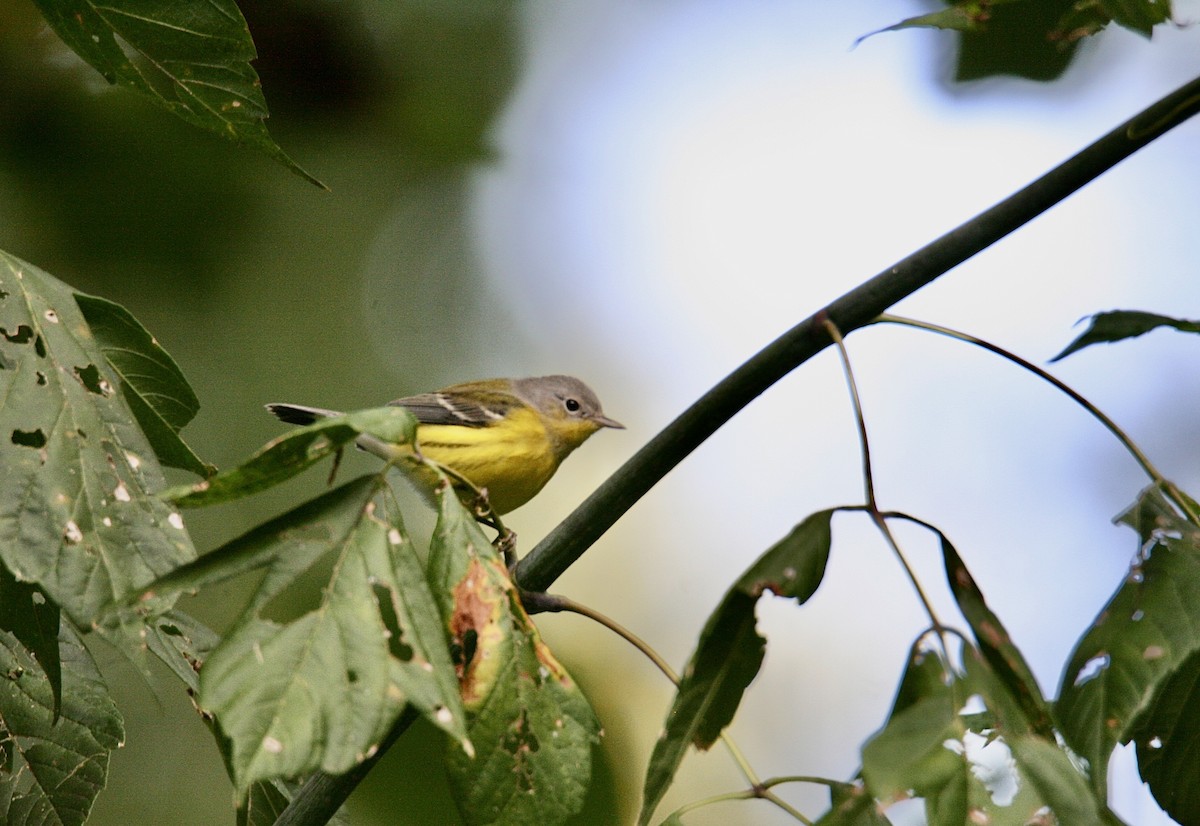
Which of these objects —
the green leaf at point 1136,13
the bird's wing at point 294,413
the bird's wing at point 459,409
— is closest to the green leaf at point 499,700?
the green leaf at point 1136,13

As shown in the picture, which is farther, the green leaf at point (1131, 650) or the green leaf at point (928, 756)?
the green leaf at point (1131, 650)

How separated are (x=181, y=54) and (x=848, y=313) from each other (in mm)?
790

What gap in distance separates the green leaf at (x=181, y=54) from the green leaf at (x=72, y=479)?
31 centimetres

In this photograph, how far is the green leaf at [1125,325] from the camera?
125cm

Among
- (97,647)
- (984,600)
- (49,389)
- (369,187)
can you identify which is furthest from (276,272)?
(984,600)

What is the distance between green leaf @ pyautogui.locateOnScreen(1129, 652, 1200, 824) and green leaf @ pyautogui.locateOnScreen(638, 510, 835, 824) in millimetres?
430

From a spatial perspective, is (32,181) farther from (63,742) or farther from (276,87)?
(63,742)

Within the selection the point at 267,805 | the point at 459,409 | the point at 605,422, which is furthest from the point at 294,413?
the point at 267,805

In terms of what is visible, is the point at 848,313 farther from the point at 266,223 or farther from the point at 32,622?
the point at 266,223

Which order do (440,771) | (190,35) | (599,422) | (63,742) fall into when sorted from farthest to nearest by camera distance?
(599,422)
(440,771)
(63,742)
(190,35)

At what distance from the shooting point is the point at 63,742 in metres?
1.42

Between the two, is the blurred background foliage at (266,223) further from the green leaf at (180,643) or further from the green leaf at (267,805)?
the green leaf at (180,643)

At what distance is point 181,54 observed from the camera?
4.34 feet

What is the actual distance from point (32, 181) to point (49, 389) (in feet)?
7.34
